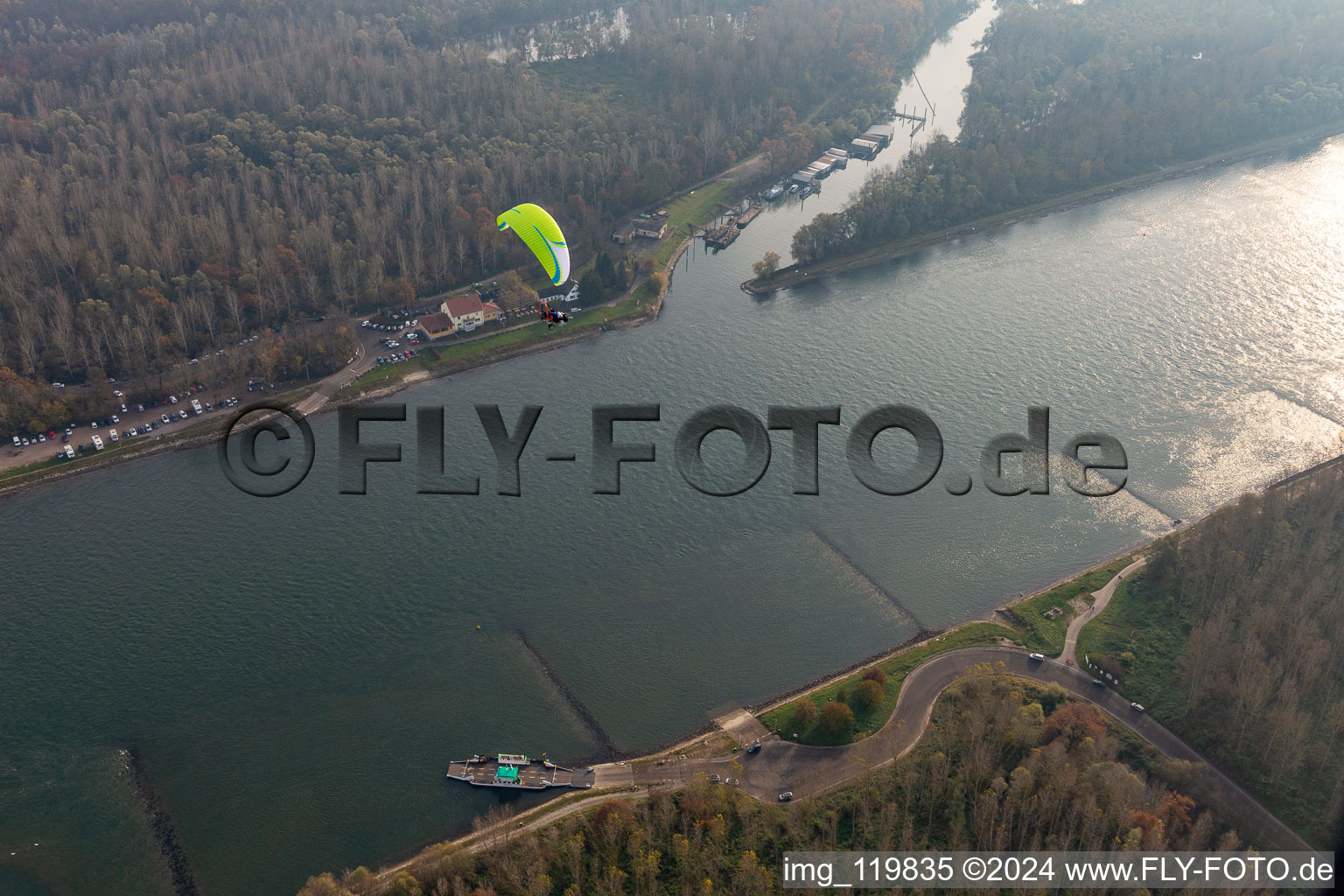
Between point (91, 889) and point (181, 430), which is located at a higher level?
point (181, 430)

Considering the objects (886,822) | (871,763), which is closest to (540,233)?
(871,763)

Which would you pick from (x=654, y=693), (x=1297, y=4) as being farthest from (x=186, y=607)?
(x=1297, y=4)

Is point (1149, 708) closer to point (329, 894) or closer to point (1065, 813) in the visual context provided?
point (1065, 813)

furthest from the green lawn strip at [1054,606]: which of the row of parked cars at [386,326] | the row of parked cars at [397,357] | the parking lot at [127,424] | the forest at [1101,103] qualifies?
the parking lot at [127,424]

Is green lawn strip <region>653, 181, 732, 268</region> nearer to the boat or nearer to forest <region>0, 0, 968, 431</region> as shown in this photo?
forest <region>0, 0, 968, 431</region>

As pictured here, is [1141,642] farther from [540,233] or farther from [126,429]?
[126,429]

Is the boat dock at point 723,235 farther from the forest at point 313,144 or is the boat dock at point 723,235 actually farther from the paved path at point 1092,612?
the paved path at point 1092,612
